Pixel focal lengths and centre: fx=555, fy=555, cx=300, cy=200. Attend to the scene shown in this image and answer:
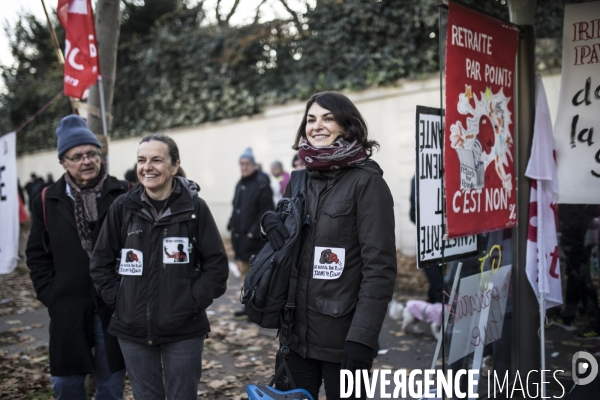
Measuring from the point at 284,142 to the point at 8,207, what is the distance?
9.88 m

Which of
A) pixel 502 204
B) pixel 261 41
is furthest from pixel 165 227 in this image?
pixel 261 41

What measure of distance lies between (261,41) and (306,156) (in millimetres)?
12452

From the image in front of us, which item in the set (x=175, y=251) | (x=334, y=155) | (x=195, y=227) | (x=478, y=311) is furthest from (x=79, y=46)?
(x=478, y=311)

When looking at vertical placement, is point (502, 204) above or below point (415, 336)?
above

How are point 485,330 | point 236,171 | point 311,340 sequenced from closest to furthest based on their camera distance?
1. point 311,340
2. point 485,330
3. point 236,171

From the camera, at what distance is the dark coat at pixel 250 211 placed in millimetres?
7312

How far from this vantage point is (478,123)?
3602 millimetres

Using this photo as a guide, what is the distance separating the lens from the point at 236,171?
15.5 m

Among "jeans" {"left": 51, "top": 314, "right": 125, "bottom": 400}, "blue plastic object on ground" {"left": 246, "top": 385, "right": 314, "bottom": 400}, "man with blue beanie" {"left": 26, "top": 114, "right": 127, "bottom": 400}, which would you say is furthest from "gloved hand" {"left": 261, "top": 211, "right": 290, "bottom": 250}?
"jeans" {"left": 51, "top": 314, "right": 125, "bottom": 400}

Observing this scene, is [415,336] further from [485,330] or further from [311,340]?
[311,340]

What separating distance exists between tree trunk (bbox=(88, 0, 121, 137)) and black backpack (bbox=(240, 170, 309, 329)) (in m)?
2.89

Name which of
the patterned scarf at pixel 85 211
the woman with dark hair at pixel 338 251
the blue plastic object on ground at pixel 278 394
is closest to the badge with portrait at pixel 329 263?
the woman with dark hair at pixel 338 251

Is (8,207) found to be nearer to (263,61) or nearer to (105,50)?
(105,50)

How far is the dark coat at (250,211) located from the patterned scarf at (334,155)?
4.62m
